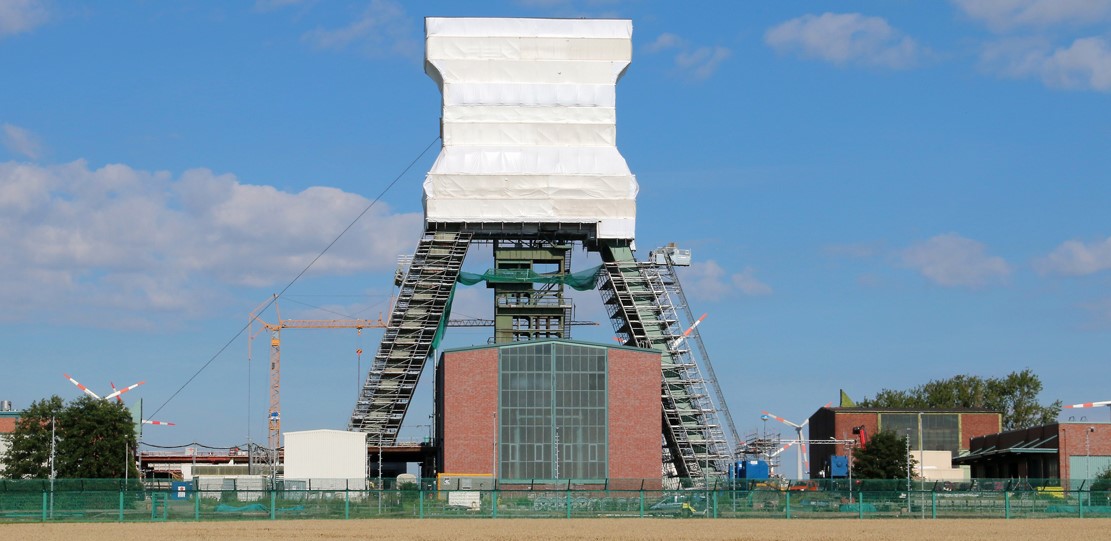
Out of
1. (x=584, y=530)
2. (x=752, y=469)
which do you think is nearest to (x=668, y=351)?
(x=752, y=469)

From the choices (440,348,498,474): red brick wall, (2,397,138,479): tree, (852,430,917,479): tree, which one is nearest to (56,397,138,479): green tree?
(2,397,138,479): tree

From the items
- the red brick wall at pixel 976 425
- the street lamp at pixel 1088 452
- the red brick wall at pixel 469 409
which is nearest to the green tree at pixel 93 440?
the red brick wall at pixel 469 409

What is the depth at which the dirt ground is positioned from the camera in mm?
56594

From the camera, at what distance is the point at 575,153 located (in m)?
122

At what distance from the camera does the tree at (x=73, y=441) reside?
371 ft

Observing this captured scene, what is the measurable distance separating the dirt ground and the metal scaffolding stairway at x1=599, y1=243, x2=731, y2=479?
45.9 meters

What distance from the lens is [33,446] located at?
11350 centimetres

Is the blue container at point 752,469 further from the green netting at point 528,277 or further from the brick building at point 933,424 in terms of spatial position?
the brick building at point 933,424

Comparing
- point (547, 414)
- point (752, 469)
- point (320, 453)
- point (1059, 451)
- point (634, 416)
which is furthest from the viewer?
point (1059, 451)

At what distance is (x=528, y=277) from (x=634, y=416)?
17.4 m

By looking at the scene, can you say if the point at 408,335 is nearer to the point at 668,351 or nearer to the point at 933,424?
the point at 668,351

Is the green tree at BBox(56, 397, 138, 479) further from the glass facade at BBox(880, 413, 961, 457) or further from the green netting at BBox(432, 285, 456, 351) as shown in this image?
the glass facade at BBox(880, 413, 961, 457)

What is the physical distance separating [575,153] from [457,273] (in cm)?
1333

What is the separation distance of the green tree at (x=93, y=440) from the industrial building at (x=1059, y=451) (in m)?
70.9
